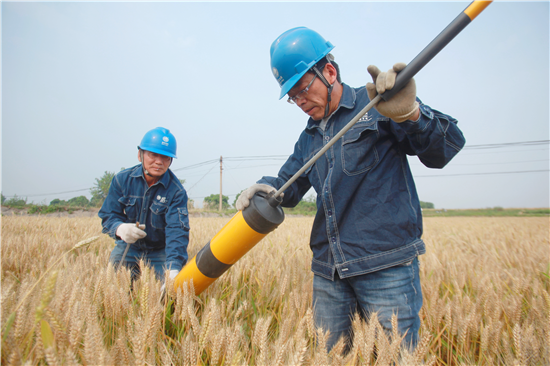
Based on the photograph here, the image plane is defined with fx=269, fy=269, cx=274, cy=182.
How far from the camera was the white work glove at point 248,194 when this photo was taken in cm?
192

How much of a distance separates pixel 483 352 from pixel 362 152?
128 centimetres

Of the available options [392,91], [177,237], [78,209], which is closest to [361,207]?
[392,91]

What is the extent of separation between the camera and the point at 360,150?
1839 mm

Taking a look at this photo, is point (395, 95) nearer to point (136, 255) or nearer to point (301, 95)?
point (301, 95)

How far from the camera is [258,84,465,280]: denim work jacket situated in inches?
63.9

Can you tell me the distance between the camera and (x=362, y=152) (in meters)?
1.83

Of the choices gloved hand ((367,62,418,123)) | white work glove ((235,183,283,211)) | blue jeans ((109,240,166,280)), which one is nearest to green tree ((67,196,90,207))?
blue jeans ((109,240,166,280))

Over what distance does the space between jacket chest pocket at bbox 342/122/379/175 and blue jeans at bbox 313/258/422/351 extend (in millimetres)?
691

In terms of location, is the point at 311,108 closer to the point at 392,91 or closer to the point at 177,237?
the point at 392,91

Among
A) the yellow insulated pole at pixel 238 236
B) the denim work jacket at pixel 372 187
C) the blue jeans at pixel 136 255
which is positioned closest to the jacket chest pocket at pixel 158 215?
the blue jeans at pixel 136 255

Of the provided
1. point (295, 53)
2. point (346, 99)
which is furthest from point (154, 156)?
point (346, 99)

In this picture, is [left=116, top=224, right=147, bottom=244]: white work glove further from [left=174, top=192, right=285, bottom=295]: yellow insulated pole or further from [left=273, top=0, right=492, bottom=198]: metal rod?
[left=273, top=0, right=492, bottom=198]: metal rod

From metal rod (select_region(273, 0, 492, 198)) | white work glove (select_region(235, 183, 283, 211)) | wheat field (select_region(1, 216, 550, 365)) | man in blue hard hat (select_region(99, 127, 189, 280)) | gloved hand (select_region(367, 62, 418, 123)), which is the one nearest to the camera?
wheat field (select_region(1, 216, 550, 365))

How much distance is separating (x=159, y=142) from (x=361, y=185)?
264cm
